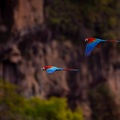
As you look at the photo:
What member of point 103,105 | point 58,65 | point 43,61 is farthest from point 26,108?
point 103,105

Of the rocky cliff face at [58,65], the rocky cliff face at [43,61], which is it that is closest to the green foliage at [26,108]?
the rocky cliff face at [58,65]

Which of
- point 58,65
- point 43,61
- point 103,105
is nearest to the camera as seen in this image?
point 43,61

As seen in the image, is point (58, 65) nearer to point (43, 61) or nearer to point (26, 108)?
point (43, 61)

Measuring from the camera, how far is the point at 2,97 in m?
17.6

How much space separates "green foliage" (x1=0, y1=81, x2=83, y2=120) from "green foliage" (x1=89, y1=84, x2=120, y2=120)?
414cm

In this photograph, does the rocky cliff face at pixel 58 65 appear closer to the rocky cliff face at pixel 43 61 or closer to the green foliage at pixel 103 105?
the rocky cliff face at pixel 43 61

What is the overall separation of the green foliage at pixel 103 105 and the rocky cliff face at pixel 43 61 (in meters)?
0.30

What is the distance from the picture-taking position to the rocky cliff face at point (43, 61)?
2070cm

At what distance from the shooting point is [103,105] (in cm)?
2466

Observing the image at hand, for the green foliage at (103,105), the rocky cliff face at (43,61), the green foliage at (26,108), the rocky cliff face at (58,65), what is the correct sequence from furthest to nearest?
the green foliage at (103,105) → the rocky cliff face at (58,65) → the rocky cliff face at (43,61) → the green foliage at (26,108)

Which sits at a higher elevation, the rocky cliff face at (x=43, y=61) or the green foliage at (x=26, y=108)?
the rocky cliff face at (x=43, y=61)

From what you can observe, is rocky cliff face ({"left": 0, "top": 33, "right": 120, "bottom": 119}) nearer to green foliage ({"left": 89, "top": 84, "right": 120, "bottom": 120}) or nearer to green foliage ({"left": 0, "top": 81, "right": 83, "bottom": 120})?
green foliage ({"left": 89, "top": 84, "right": 120, "bottom": 120})

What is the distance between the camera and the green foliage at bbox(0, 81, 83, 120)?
56.6 feet

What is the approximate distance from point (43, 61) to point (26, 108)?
13.9 ft
